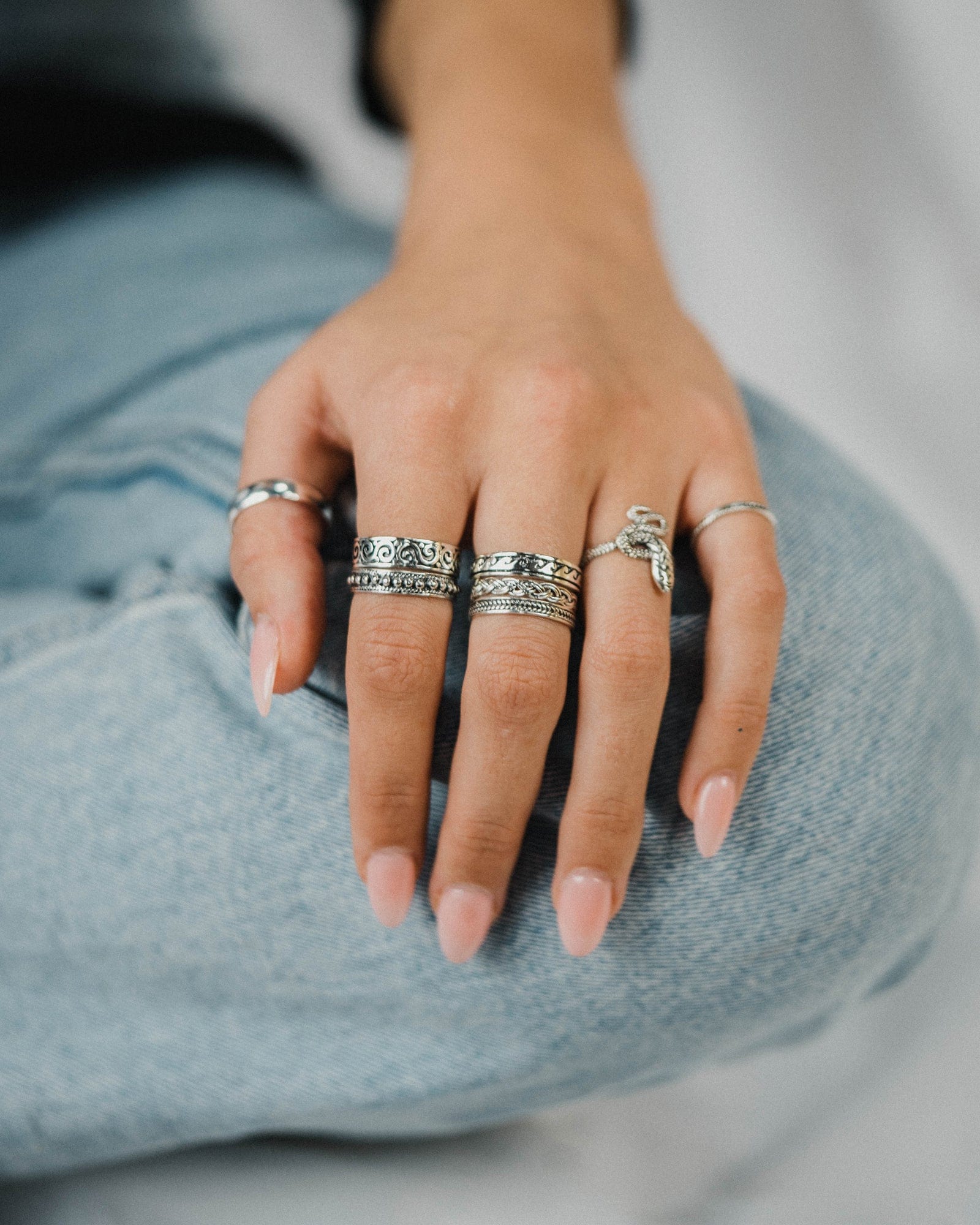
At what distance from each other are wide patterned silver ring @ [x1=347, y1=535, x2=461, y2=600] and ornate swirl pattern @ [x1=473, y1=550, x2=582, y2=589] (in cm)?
3

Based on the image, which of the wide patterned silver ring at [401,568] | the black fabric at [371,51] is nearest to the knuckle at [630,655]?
the wide patterned silver ring at [401,568]

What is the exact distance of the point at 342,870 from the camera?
63 centimetres

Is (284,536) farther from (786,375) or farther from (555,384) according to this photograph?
(786,375)

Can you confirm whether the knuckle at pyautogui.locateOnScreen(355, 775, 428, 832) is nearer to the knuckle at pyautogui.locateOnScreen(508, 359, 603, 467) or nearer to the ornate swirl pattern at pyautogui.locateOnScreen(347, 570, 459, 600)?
the ornate swirl pattern at pyautogui.locateOnScreen(347, 570, 459, 600)

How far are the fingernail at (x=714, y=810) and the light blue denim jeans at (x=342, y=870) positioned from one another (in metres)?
0.03

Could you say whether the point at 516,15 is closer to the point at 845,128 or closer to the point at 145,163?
the point at 145,163

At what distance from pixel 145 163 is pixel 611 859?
1152 millimetres

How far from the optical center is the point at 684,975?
64 cm

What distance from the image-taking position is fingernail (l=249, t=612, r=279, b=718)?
0.58 meters

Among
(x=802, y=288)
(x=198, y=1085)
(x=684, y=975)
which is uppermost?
(x=802, y=288)

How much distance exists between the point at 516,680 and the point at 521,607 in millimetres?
46

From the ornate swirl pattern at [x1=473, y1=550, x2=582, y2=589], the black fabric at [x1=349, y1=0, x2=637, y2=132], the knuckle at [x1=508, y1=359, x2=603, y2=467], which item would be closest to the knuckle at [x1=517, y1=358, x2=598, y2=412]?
the knuckle at [x1=508, y1=359, x2=603, y2=467]

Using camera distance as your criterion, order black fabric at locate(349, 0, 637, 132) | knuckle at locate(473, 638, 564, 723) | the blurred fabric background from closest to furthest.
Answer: knuckle at locate(473, 638, 564, 723)
the blurred fabric background
black fabric at locate(349, 0, 637, 132)

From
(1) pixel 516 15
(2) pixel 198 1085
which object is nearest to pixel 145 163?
(1) pixel 516 15
